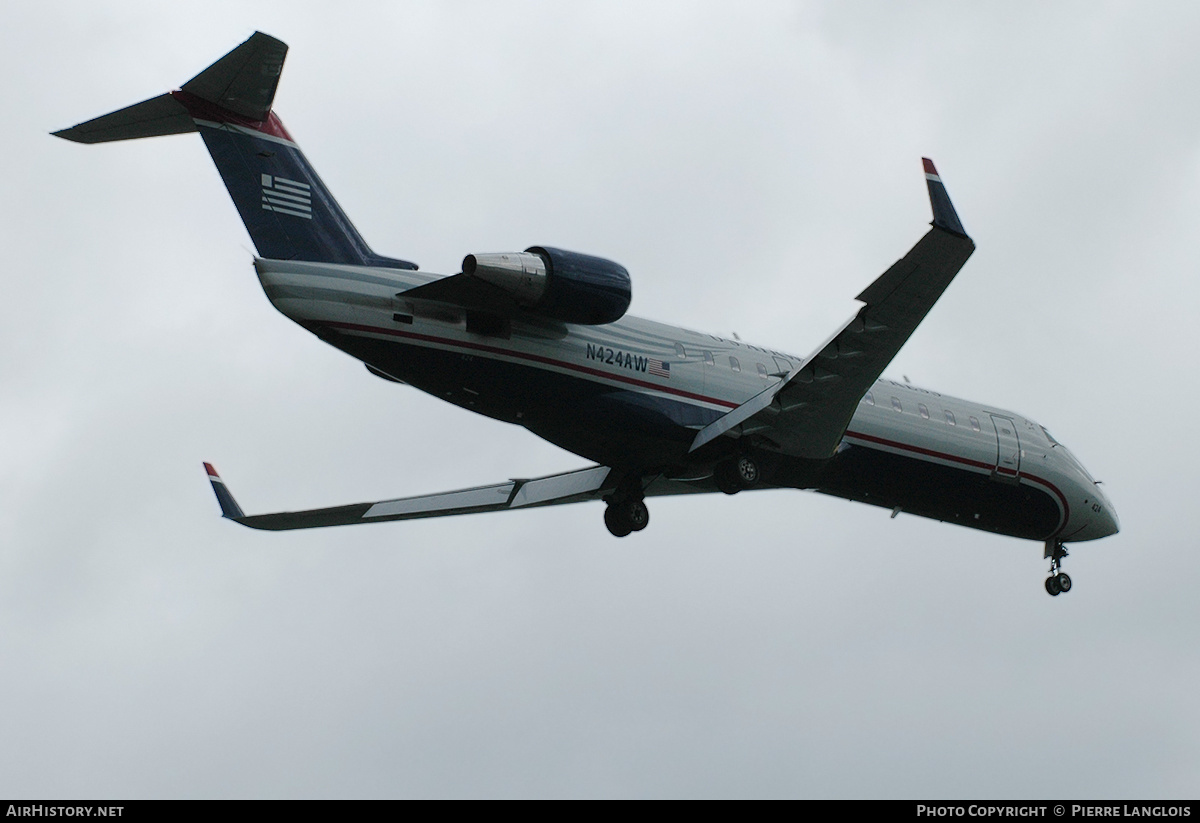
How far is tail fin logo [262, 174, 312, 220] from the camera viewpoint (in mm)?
23500

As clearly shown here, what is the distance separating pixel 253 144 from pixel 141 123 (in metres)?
1.69

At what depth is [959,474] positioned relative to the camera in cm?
2911

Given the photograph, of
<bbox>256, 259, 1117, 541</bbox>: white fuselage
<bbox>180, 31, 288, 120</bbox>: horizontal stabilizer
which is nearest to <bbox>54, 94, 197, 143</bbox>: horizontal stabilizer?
<bbox>180, 31, 288, 120</bbox>: horizontal stabilizer

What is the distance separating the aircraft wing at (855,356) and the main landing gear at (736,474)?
0.57 metres

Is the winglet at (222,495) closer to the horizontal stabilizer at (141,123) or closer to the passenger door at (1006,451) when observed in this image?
the horizontal stabilizer at (141,123)

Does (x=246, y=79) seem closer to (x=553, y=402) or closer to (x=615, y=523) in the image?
(x=553, y=402)

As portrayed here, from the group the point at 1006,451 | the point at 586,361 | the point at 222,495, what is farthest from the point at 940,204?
the point at 222,495

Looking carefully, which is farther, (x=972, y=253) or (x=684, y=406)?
(x=684, y=406)

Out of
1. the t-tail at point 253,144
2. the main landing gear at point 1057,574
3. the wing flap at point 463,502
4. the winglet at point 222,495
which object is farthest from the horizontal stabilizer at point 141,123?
the main landing gear at point 1057,574

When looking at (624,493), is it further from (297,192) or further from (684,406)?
(297,192)

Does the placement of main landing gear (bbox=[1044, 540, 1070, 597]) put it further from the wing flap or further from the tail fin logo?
the tail fin logo
